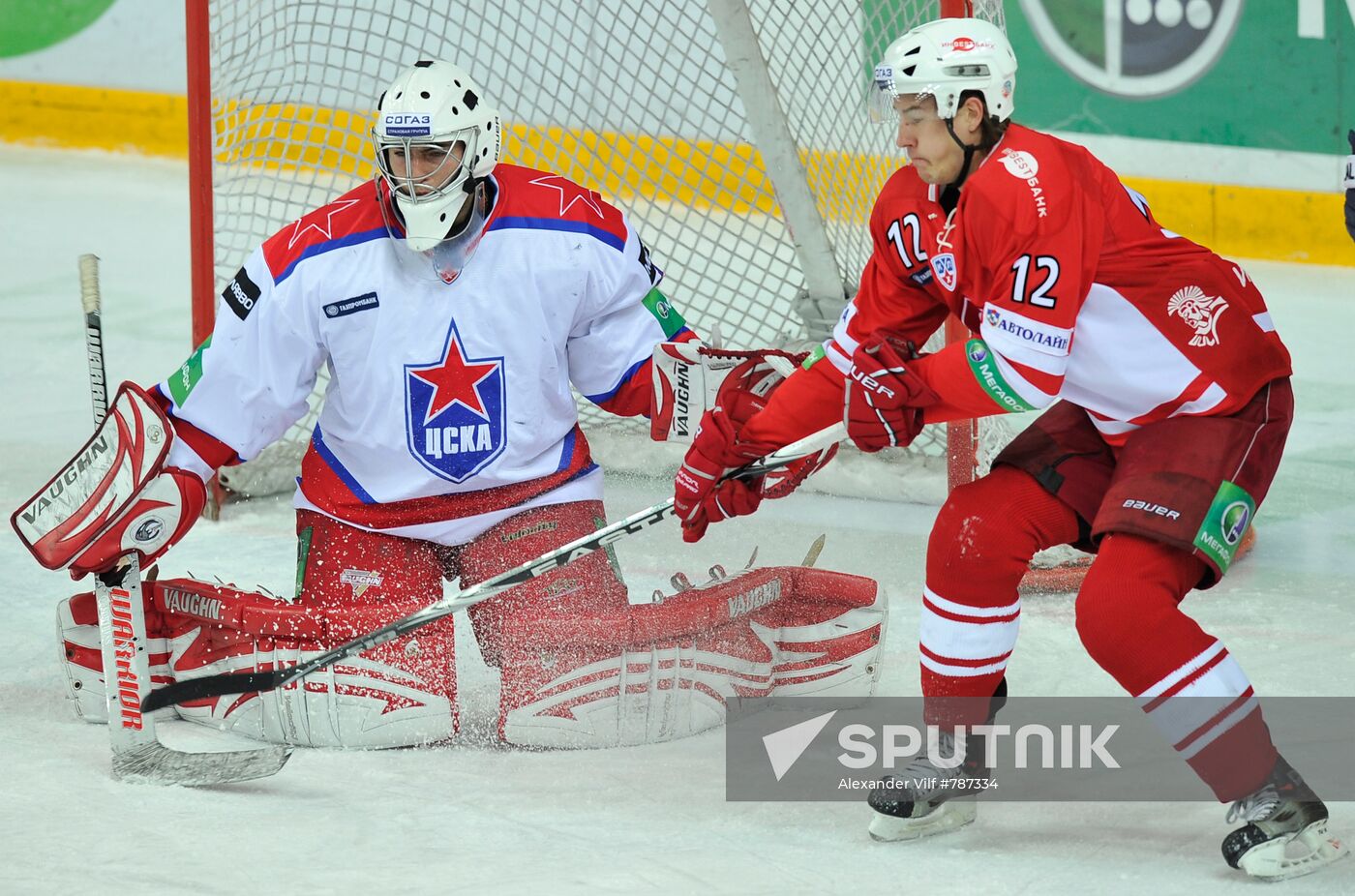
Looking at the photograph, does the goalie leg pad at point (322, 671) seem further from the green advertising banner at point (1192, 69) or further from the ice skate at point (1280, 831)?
the green advertising banner at point (1192, 69)

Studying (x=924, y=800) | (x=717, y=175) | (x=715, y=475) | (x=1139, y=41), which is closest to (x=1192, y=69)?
(x=1139, y=41)

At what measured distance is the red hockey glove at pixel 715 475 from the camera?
2656mm

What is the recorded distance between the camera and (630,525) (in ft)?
8.90

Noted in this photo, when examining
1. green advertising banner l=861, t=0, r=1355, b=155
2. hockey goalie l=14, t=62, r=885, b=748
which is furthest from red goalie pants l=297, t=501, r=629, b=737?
green advertising banner l=861, t=0, r=1355, b=155

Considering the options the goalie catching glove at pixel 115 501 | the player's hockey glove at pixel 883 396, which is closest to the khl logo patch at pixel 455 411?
the goalie catching glove at pixel 115 501

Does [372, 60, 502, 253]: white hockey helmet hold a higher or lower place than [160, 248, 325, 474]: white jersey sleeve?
higher

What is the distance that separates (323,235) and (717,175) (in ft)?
5.84

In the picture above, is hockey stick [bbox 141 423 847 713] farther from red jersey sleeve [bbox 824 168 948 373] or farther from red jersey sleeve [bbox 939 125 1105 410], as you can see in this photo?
red jersey sleeve [bbox 939 125 1105 410]

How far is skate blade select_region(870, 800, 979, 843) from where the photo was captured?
8.17 ft

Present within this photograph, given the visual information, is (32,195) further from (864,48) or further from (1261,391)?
(1261,391)

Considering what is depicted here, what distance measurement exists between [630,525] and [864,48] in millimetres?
1890

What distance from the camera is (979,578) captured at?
2.41 metres

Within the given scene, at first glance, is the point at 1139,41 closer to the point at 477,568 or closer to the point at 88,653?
the point at 477,568

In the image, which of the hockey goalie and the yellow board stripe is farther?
the yellow board stripe
